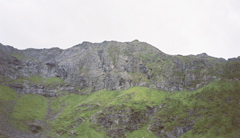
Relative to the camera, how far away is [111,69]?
15725 cm

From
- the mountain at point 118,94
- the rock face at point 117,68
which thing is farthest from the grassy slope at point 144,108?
the rock face at point 117,68

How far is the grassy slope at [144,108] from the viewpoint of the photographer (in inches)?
2859

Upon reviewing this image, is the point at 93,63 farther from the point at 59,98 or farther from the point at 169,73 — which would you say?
the point at 169,73

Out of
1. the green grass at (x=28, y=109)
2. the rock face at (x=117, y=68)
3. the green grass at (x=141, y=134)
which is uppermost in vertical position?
the rock face at (x=117, y=68)

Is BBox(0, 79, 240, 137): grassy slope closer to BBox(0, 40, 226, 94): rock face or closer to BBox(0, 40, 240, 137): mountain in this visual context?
BBox(0, 40, 240, 137): mountain

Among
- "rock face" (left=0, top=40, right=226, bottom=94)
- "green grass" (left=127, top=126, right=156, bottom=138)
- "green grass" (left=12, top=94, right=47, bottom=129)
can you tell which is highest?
"rock face" (left=0, top=40, right=226, bottom=94)

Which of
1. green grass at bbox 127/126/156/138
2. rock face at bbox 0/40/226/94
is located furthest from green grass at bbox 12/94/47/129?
green grass at bbox 127/126/156/138

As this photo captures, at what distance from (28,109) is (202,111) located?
102 metres

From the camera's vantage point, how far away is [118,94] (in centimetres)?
12712

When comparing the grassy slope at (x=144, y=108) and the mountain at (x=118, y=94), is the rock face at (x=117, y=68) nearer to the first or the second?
the mountain at (x=118, y=94)

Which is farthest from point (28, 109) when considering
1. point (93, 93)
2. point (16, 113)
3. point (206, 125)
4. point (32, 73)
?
point (206, 125)

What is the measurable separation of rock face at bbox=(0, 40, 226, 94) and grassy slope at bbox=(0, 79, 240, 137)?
13.4 m

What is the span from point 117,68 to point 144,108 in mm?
61991

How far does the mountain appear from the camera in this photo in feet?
270
